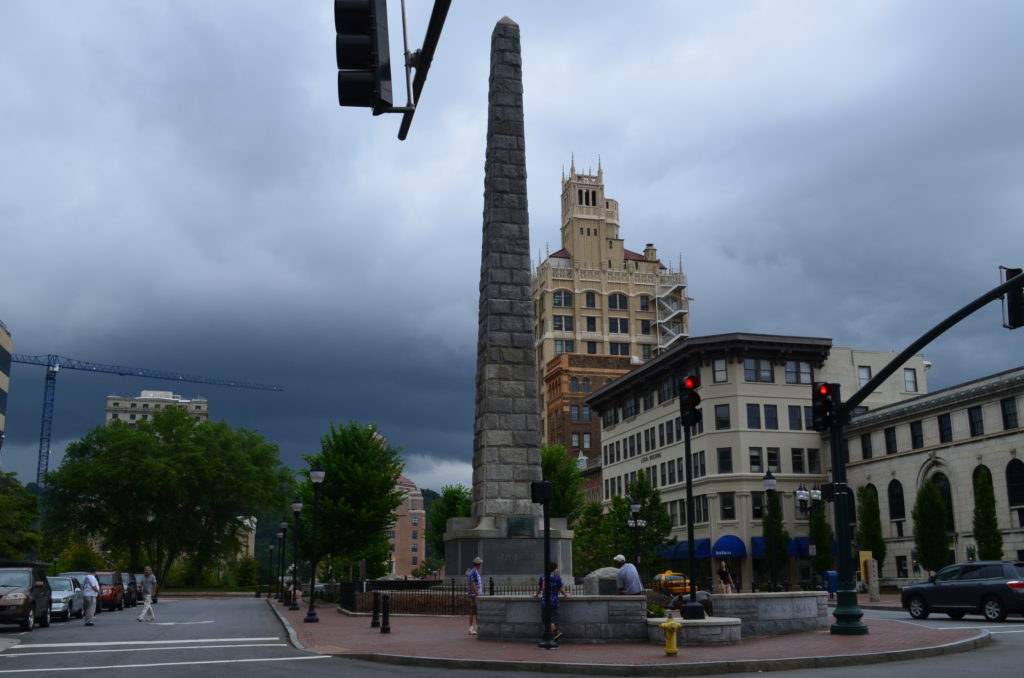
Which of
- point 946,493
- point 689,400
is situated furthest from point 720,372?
point 689,400

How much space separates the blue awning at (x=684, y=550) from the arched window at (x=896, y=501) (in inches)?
492

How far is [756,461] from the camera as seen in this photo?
218 ft

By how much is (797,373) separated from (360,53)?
214 feet

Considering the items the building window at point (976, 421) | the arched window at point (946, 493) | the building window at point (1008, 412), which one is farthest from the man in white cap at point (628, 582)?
the building window at point (976, 421)

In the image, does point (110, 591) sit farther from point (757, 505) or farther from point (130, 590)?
point (757, 505)

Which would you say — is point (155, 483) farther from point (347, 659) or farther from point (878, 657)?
point (878, 657)

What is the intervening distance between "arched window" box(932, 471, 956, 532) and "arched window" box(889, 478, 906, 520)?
3.14 m

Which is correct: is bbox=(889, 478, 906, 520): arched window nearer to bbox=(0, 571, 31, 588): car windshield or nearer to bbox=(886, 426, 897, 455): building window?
bbox=(886, 426, 897, 455): building window

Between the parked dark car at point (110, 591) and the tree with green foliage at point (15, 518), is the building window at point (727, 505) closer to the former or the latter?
the parked dark car at point (110, 591)

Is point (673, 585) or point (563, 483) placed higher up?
point (563, 483)

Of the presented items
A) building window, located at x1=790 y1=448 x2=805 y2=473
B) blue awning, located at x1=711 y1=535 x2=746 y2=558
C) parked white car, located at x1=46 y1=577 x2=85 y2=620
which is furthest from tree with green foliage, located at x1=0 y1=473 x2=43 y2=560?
building window, located at x1=790 y1=448 x2=805 y2=473

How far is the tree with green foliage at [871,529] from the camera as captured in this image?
55.5m

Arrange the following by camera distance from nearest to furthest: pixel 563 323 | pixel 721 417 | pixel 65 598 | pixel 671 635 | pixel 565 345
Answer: pixel 671 635 → pixel 65 598 → pixel 721 417 → pixel 565 345 → pixel 563 323

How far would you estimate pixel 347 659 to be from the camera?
696 inches
